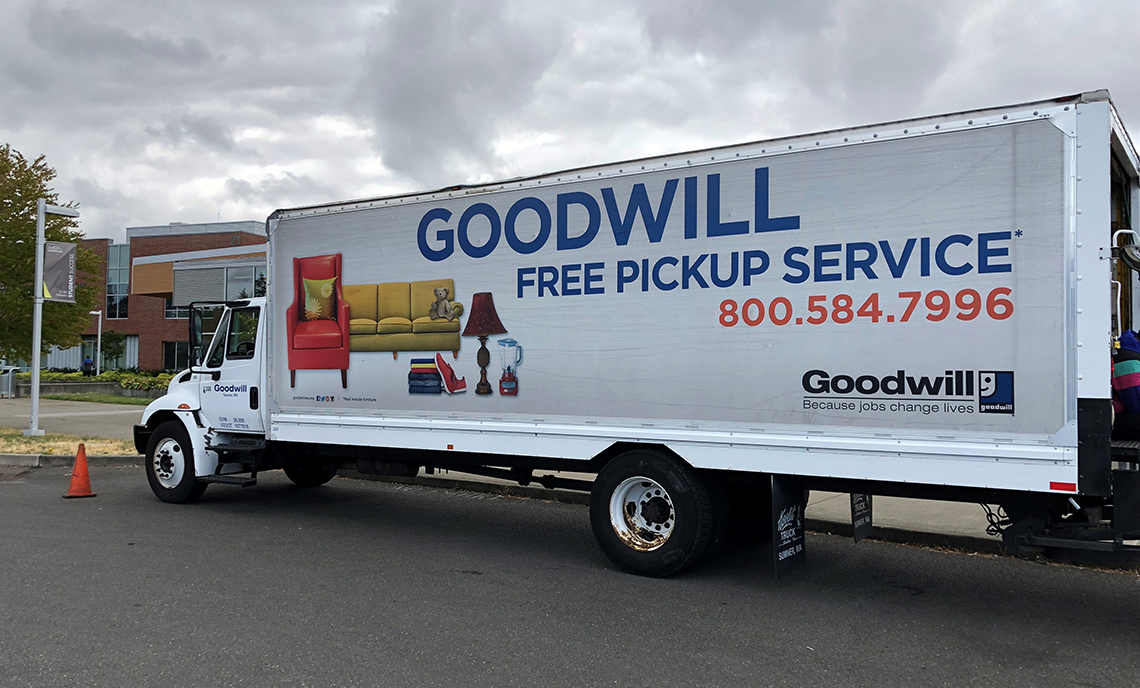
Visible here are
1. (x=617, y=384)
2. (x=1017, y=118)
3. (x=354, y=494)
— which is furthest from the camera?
(x=354, y=494)

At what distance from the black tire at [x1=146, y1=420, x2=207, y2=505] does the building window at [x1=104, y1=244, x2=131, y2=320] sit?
157 feet

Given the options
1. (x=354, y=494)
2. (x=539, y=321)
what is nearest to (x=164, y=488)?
(x=354, y=494)

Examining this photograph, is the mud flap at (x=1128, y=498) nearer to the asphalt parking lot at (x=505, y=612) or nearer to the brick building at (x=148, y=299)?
the asphalt parking lot at (x=505, y=612)

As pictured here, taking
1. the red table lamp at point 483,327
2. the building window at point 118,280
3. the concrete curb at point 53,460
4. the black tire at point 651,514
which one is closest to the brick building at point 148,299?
the building window at point 118,280

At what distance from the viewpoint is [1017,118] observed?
16.8ft

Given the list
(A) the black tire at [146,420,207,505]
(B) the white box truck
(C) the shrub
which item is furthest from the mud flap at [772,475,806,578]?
(C) the shrub

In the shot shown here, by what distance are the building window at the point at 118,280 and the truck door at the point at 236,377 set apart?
1904 inches

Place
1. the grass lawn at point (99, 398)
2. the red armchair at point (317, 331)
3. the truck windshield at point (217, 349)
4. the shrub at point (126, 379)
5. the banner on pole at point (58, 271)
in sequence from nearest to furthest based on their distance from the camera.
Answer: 1. the red armchair at point (317, 331)
2. the truck windshield at point (217, 349)
3. the banner on pole at point (58, 271)
4. the grass lawn at point (99, 398)
5. the shrub at point (126, 379)

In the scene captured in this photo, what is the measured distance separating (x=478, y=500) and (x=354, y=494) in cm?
166

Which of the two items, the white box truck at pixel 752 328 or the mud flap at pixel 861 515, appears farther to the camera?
the mud flap at pixel 861 515

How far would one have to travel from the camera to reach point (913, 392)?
539cm

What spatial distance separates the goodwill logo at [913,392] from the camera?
5141mm

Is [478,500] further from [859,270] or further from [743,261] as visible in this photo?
[859,270]

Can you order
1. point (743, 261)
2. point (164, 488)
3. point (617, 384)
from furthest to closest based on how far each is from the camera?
point (164, 488) < point (617, 384) < point (743, 261)
